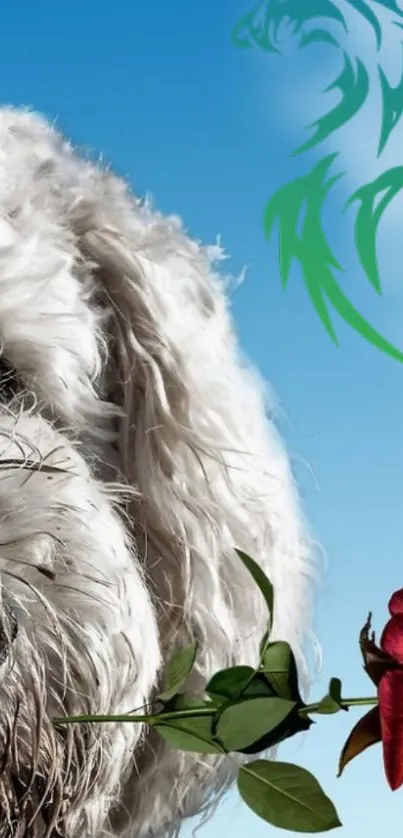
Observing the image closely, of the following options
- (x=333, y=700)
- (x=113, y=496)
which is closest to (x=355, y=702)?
(x=333, y=700)

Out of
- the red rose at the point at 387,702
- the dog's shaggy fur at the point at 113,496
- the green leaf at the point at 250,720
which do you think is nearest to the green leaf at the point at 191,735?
the green leaf at the point at 250,720

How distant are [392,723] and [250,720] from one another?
170 mm

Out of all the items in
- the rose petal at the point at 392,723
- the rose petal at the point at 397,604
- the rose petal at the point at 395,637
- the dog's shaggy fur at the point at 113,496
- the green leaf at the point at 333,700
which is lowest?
the dog's shaggy fur at the point at 113,496

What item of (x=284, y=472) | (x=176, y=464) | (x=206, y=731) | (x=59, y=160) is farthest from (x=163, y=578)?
(x=206, y=731)

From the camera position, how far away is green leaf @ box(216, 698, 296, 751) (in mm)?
743

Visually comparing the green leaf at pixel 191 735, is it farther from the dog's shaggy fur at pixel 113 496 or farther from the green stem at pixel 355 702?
the dog's shaggy fur at pixel 113 496

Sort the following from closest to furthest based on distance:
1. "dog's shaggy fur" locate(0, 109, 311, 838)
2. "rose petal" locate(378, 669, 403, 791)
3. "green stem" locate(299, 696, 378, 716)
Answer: "rose petal" locate(378, 669, 403, 791) → "green stem" locate(299, 696, 378, 716) → "dog's shaggy fur" locate(0, 109, 311, 838)

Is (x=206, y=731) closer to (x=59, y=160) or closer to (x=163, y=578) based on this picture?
(x=163, y=578)

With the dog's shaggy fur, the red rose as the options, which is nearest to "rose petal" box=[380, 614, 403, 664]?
the red rose

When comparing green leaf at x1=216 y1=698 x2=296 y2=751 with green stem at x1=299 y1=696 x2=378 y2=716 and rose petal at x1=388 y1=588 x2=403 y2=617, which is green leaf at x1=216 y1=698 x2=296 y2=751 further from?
rose petal at x1=388 y1=588 x2=403 y2=617

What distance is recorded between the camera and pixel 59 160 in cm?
210

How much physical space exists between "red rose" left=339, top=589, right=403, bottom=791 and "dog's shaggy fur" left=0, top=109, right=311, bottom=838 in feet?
2.43

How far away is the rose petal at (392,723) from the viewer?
587 millimetres

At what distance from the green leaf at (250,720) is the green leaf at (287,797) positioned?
44 millimetres
